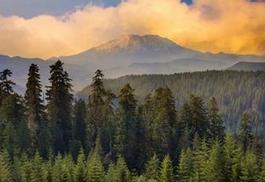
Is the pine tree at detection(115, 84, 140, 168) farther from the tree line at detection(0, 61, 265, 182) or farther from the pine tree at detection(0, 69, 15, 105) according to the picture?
the pine tree at detection(0, 69, 15, 105)

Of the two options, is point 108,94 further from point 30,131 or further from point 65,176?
point 65,176

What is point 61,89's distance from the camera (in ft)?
267

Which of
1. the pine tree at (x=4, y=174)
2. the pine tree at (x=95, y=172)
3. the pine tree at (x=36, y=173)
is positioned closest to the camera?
the pine tree at (x=4, y=174)

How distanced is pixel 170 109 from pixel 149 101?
6766 mm

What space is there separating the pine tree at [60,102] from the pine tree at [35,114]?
5.93 feet

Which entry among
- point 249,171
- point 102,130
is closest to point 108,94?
point 102,130

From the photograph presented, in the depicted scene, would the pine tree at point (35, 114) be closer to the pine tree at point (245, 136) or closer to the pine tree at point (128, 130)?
the pine tree at point (128, 130)

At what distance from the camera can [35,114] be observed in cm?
7719

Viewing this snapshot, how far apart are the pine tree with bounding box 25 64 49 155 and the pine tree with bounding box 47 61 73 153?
1808mm

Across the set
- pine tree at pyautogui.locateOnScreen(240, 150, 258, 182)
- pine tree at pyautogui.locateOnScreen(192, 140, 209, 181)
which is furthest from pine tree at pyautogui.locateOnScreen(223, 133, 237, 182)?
pine tree at pyautogui.locateOnScreen(192, 140, 209, 181)

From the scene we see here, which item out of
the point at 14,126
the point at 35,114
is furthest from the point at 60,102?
the point at 14,126

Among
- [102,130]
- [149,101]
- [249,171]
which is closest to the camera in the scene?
[249,171]

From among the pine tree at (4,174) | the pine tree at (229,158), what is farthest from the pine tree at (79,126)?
the pine tree at (229,158)

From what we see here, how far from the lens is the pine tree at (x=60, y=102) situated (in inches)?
3150
